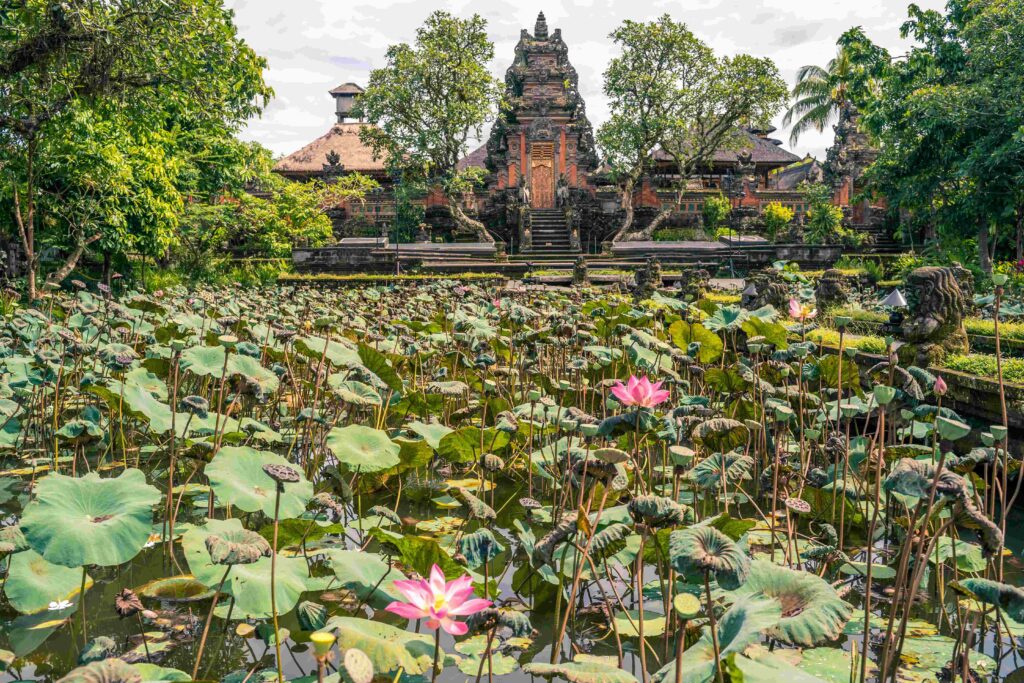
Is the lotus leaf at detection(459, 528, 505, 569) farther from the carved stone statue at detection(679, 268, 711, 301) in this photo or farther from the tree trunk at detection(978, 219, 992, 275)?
the tree trunk at detection(978, 219, 992, 275)

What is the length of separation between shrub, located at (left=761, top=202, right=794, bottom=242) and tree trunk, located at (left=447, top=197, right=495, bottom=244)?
9264 millimetres

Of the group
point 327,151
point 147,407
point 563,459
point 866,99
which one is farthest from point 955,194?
point 327,151

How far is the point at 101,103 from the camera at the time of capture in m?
8.70

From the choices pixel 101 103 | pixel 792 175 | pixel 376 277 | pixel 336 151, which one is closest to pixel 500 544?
pixel 101 103

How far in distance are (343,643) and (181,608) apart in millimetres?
1056

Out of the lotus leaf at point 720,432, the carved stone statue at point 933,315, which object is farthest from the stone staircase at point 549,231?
the lotus leaf at point 720,432

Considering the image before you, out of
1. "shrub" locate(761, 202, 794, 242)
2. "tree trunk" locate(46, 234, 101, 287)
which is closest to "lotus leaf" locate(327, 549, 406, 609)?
"tree trunk" locate(46, 234, 101, 287)

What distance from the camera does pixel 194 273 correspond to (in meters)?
14.9

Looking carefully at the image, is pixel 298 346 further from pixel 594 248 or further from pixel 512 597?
pixel 594 248

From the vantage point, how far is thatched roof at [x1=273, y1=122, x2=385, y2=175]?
28234 mm

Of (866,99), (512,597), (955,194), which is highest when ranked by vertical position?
(866,99)

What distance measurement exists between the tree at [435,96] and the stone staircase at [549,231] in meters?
2.78

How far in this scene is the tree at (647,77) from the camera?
2272 cm

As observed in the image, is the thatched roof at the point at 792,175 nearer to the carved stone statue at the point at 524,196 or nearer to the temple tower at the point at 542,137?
the temple tower at the point at 542,137
